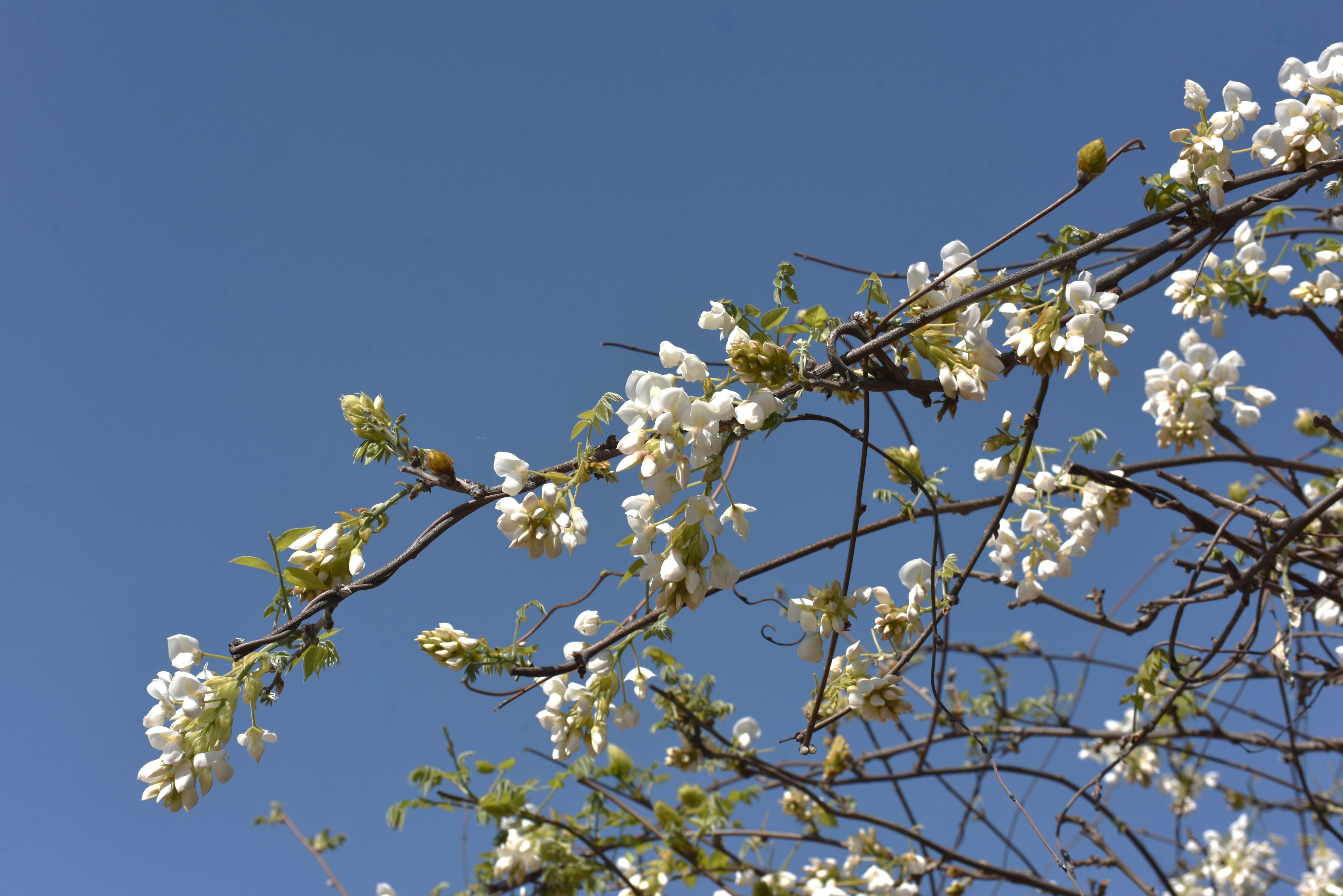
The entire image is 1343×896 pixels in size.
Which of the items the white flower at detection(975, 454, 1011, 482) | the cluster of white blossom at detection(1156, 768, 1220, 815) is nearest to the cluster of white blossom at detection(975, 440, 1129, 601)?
the white flower at detection(975, 454, 1011, 482)

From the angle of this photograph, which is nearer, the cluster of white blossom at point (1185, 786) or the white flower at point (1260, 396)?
the white flower at point (1260, 396)

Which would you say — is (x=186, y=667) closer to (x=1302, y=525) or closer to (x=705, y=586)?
(x=705, y=586)

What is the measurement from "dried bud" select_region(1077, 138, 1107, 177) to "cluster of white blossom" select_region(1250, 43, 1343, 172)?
0.55m

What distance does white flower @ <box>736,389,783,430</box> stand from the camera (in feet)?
3.94

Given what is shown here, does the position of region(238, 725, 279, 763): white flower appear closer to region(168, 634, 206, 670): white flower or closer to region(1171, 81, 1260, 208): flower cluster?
region(168, 634, 206, 670): white flower

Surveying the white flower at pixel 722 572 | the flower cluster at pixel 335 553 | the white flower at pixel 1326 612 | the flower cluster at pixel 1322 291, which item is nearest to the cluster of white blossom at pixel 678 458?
the white flower at pixel 722 572

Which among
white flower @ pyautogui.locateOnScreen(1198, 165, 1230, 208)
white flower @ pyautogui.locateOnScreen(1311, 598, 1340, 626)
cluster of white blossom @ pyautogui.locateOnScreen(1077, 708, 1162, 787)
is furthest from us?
cluster of white blossom @ pyautogui.locateOnScreen(1077, 708, 1162, 787)

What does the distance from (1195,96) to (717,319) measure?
1.25 metres

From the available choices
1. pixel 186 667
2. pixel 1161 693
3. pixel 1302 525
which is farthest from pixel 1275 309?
pixel 186 667

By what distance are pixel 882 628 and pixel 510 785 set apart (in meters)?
1.72

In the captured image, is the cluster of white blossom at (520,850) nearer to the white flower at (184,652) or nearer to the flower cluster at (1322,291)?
the white flower at (184,652)

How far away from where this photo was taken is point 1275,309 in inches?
107

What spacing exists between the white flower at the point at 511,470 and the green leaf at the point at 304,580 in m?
0.38

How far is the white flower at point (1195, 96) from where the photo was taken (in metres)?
1.69
